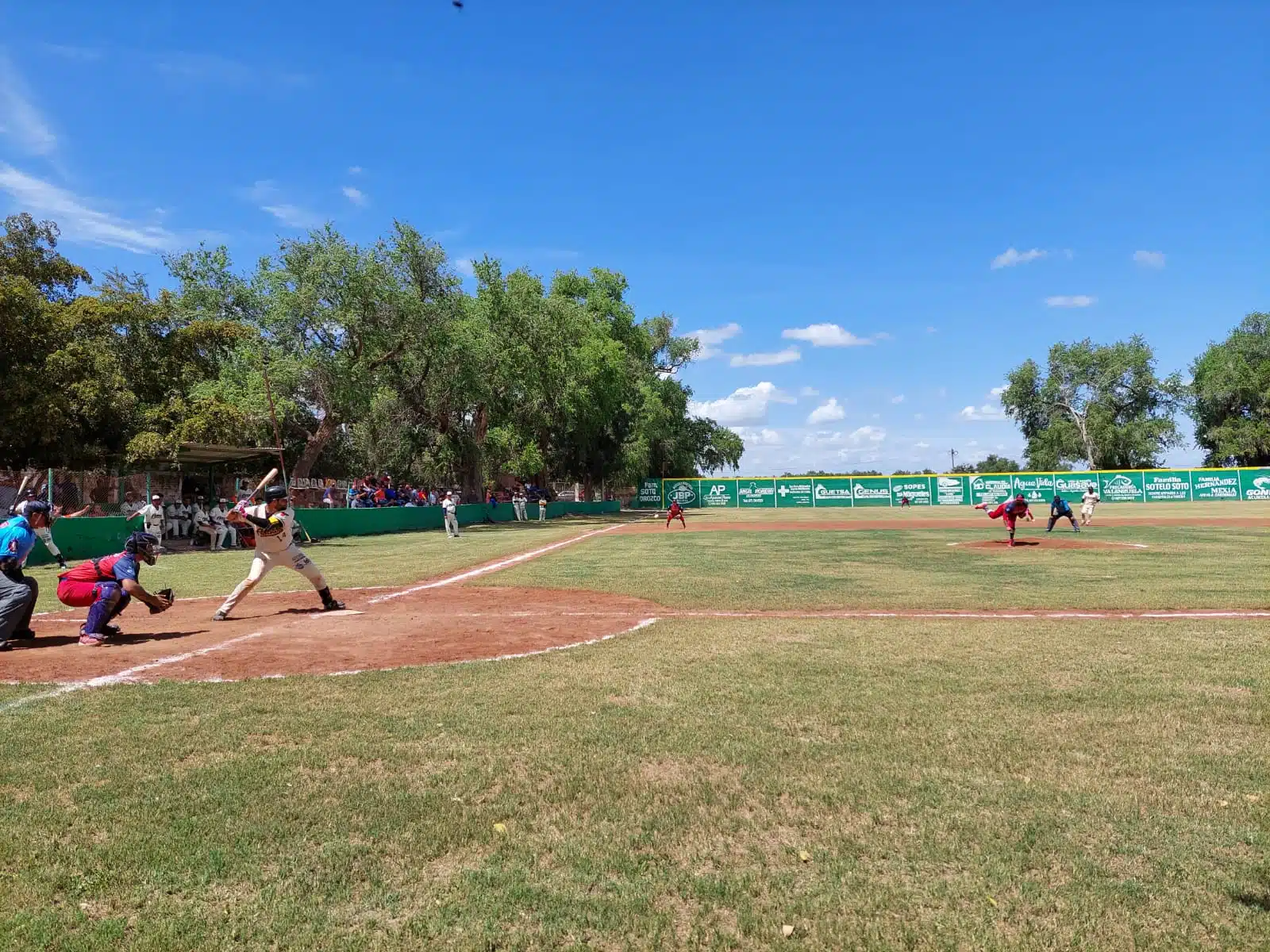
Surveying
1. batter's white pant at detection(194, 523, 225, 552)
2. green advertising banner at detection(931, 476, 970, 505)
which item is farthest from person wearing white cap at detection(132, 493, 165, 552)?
green advertising banner at detection(931, 476, 970, 505)

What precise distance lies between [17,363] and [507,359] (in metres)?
24.0

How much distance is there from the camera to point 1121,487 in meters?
60.0

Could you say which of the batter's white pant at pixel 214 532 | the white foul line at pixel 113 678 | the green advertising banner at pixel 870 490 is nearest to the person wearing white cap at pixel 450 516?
the batter's white pant at pixel 214 532

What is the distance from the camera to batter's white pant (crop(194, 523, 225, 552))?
79.1ft

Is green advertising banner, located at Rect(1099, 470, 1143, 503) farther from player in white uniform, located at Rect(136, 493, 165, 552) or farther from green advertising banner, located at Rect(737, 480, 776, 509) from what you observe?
player in white uniform, located at Rect(136, 493, 165, 552)

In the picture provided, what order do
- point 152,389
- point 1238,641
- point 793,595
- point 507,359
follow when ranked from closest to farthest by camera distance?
point 1238,641, point 793,595, point 152,389, point 507,359

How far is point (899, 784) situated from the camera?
14.1 feet

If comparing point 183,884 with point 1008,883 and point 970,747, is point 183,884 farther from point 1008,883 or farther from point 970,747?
point 970,747

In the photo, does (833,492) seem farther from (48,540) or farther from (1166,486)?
(48,540)

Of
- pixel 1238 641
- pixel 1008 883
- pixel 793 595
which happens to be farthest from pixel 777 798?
pixel 793 595

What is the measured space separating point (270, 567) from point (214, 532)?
52.0 feet

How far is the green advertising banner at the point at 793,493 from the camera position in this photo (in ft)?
207

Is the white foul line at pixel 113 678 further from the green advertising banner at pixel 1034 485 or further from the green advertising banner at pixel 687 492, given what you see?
the green advertising banner at pixel 1034 485

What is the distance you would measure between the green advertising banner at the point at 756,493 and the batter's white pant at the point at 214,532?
45.3 meters
